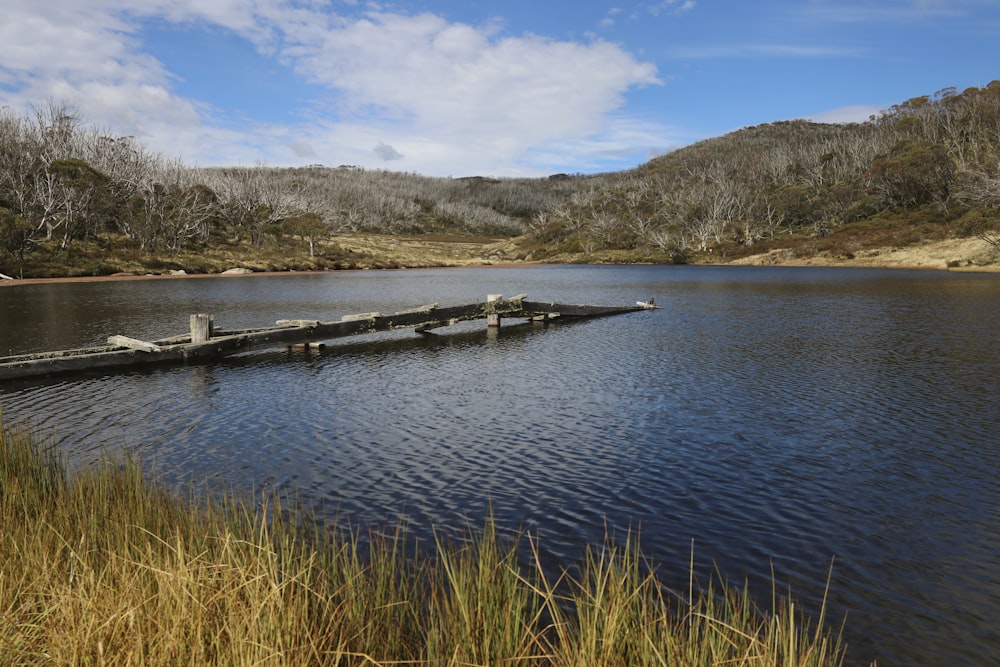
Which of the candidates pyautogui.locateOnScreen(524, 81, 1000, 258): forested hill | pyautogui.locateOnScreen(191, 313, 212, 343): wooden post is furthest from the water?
pyautogui.locateOnScreen(524, 81, 1000, 258): forested hill

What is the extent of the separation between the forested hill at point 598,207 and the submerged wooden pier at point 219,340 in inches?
1896

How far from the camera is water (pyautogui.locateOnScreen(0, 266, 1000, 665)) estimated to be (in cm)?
754

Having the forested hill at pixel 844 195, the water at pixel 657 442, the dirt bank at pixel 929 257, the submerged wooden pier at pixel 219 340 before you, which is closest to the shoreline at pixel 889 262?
the dirt bank at pixel 929 257

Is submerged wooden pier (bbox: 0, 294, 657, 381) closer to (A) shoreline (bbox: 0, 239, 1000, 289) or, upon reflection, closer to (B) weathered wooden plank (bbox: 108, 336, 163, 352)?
(B) weathered wooden plank (bbox: 108, 336, 163, 352)

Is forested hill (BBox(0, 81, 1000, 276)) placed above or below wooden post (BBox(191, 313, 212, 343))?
above

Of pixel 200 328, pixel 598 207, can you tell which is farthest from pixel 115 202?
pixel 598 207

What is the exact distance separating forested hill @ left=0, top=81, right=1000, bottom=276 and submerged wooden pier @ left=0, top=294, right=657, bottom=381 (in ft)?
158

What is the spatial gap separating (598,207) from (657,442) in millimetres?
159653

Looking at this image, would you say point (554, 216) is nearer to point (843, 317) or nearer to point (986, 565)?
point (843, 317)

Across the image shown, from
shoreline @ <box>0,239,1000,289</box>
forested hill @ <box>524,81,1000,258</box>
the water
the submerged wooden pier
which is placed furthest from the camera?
forested hill @ <box>524,81,1000,258</box>

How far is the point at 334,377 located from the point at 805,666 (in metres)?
16.1

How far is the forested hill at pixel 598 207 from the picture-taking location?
74.4m

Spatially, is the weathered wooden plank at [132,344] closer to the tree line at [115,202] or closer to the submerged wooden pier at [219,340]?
the submerged wooden pier at [219,340]

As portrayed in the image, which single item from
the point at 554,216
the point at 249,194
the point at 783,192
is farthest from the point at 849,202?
the point at 249,194
